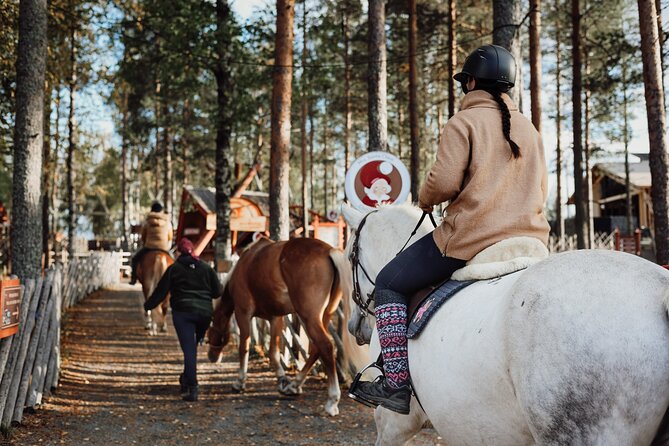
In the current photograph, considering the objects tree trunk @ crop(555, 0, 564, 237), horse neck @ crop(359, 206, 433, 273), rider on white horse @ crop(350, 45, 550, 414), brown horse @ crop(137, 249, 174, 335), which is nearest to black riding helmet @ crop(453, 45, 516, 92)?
rider on white horse @ crop(350, 45, 550, 414)

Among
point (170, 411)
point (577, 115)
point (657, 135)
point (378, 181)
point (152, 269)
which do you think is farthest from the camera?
point (577, 115)

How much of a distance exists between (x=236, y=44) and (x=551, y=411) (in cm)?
1500

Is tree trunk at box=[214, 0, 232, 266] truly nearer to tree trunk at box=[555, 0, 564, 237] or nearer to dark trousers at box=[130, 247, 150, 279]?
dark trousers at box=[130, 247, 150, 279]

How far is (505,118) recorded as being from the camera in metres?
3.33

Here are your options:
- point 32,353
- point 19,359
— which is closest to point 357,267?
point 19,359

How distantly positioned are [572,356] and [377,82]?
959 centimetres

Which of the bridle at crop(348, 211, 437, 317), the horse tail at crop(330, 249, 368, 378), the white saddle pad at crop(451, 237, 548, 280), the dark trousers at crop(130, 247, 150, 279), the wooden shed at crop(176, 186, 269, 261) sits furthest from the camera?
the wooden shed at crop(176, 186, 269, 261)

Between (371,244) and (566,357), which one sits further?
(371,244)

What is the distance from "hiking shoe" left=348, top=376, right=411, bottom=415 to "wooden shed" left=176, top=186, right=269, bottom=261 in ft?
70.1

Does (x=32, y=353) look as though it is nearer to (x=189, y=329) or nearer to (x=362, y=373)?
(x=189, y=329)

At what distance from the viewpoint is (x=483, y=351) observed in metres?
2.66

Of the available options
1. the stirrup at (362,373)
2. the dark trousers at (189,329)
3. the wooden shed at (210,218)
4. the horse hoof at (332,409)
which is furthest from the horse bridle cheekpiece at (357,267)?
the wooden shed at (210,218)

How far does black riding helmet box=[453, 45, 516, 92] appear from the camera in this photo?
135 inches

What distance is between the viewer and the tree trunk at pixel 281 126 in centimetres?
1245
